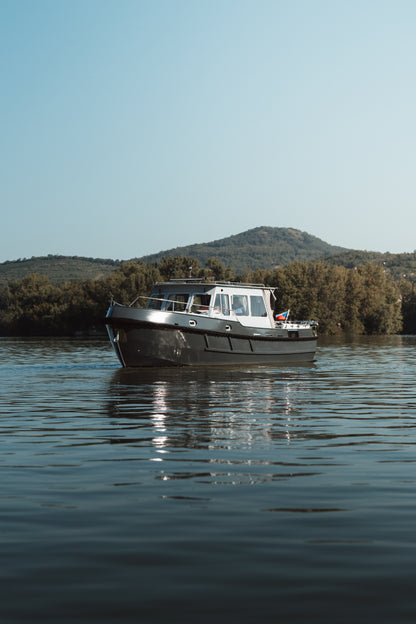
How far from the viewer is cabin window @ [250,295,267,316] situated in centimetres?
3456

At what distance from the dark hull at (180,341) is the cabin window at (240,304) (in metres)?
1.25

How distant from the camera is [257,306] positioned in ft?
114

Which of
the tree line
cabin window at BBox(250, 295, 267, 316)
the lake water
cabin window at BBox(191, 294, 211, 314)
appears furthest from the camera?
the tree line

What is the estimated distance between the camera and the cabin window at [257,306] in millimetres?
34562

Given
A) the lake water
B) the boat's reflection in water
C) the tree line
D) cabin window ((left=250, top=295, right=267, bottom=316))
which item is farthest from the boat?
the tree line

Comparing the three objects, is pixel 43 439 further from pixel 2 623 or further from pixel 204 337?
pixel 204 337

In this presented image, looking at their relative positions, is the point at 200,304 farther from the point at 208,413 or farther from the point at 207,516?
the point at 207,516

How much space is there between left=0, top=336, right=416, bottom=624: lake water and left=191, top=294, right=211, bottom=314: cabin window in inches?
590

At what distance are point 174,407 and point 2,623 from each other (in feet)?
44.3

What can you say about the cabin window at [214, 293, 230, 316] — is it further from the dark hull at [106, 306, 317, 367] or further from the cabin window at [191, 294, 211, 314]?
the dark hull at [106, 306, 317, 367]

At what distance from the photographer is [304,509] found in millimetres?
8125

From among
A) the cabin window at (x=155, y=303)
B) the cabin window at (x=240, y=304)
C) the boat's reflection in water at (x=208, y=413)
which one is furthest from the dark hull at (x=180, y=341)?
the cabin window at (x=155, y=303)

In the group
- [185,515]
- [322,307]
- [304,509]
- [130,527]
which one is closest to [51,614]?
[130,527]

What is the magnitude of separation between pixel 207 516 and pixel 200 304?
25.1m
